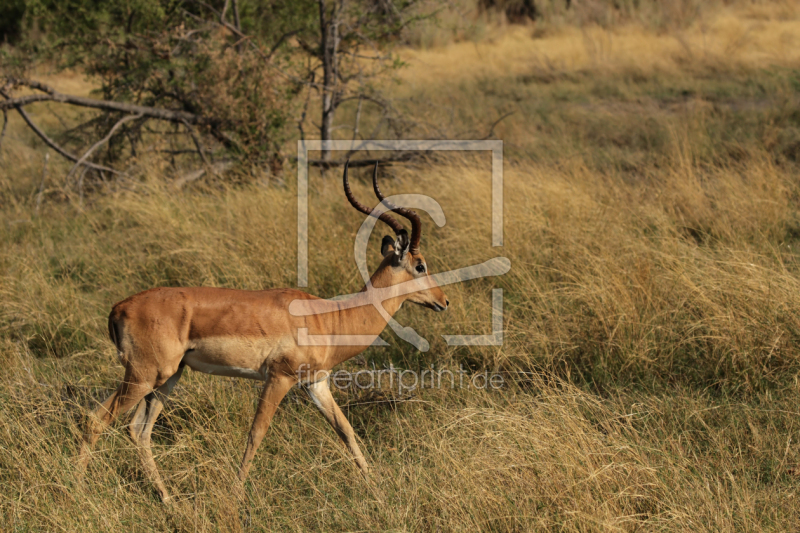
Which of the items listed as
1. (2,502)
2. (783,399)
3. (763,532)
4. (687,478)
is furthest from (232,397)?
(783,399)

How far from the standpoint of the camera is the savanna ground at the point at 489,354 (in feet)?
10.9

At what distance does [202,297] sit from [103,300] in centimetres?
259

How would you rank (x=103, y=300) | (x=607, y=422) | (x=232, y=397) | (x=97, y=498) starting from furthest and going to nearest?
(x=103, y=300) → (x=232, y=397) → (x=607, y=422) → (x=97, y=498)

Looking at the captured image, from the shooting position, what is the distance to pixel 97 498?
3.38 m

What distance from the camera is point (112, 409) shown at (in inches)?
145

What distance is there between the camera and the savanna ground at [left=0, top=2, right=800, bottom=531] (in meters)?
3.33

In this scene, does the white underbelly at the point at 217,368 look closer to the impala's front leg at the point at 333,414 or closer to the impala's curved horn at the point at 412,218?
the impala's front leg at the point at 333,414

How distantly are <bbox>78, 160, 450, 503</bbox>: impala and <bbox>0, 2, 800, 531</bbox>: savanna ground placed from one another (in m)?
0.23

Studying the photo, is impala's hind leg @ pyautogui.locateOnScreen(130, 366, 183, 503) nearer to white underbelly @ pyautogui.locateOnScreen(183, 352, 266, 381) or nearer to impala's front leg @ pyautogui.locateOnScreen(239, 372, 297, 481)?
white underbelly @ pyautogui.locateOnScreen(183, 352, 266, 381)

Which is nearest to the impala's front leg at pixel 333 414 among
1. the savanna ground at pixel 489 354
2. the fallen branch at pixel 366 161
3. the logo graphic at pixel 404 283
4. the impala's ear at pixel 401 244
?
the savanna ground at pixel 489 354

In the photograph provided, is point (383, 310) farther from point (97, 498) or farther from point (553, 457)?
point (97, 498)

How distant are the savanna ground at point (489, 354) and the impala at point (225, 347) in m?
0.23

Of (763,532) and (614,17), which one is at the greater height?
(614,17)

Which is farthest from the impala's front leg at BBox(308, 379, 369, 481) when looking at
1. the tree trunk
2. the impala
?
the tree trunk
